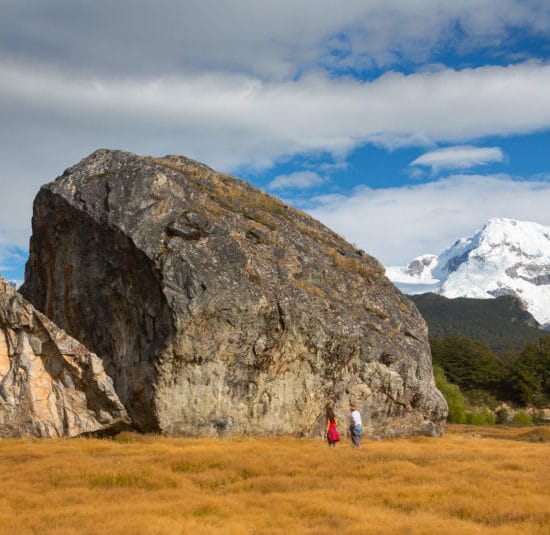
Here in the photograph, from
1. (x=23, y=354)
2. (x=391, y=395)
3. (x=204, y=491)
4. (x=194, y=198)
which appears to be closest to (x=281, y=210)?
(x=194, y=198)

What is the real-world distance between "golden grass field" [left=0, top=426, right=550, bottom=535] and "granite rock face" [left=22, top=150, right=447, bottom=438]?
547 centimetres

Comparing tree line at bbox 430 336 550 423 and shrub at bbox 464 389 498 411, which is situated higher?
tree line at bbox 430 336 550 423

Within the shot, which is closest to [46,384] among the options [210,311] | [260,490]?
[210,311]

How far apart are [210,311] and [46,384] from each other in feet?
30.2

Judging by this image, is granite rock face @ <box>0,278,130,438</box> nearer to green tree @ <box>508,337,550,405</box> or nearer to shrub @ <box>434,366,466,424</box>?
shrub @ <box>434,366,466,424</box>

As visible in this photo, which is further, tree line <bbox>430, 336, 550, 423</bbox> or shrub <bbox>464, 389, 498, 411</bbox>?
tree line <bbox>430, 336, 550, 423</bbox>

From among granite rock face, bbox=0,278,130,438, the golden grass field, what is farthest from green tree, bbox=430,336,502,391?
granite rock face, bbox=0,278,130,438

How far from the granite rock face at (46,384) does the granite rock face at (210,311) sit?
9.06 feet

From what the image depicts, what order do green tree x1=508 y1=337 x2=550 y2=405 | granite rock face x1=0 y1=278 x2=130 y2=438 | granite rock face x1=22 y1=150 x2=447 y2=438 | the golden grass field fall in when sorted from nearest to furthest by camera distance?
1. the golden grass field
2. granite rock face x1=0 y1=278 x2=130 y2=438
3. granite rock face x1=22 y1=150 x2=447 y2=438
4. green tree x1=508 y1=337 x2=550 y2=405

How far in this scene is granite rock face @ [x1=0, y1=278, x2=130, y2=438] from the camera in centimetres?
3116

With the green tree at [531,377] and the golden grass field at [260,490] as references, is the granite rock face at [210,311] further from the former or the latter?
the green tree at [531,377]

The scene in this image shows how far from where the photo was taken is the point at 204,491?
19.9 metres

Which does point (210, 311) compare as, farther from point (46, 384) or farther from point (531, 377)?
point (531, 377)

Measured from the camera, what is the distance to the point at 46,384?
32.0 metres
